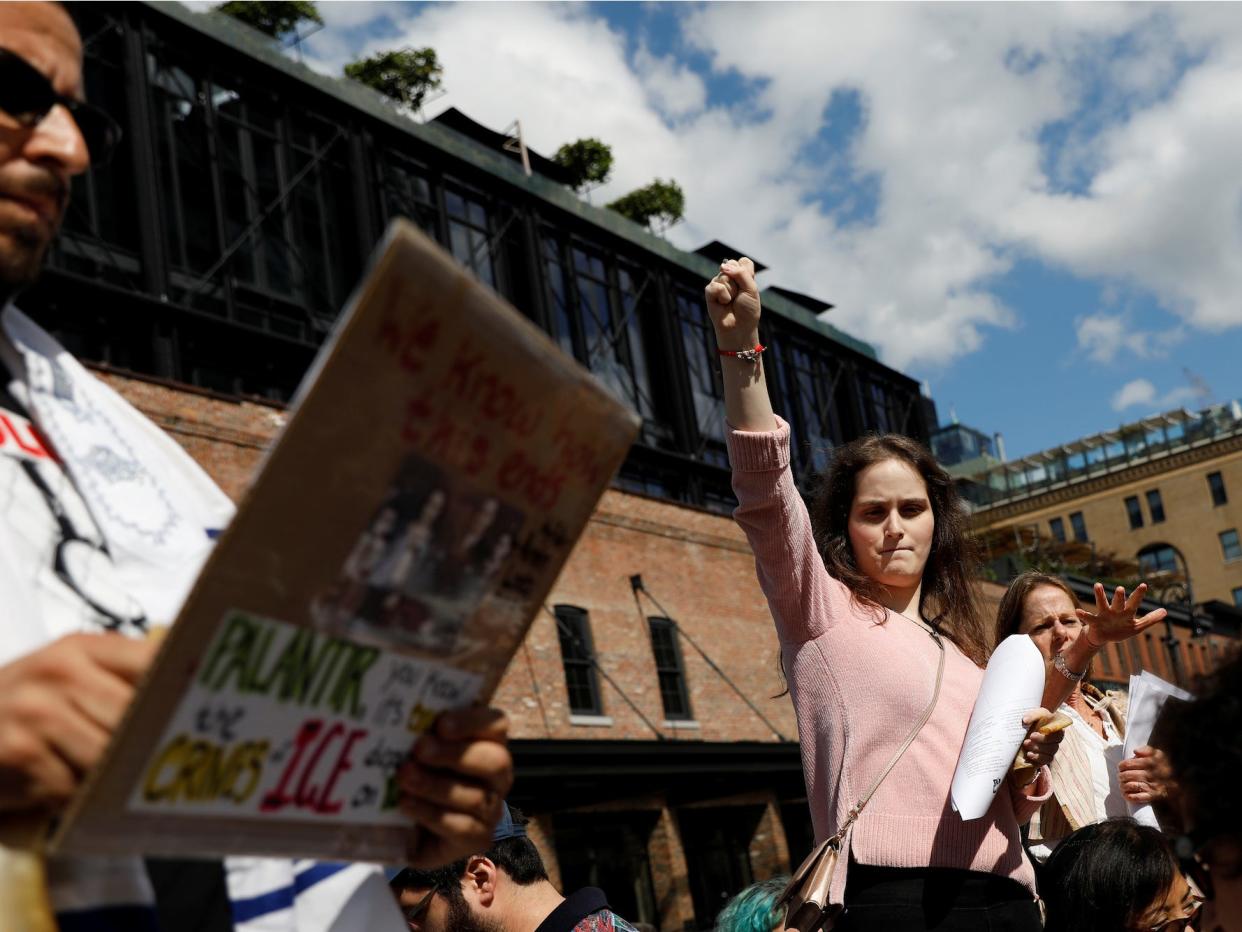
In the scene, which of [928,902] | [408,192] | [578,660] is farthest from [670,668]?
[928,902]

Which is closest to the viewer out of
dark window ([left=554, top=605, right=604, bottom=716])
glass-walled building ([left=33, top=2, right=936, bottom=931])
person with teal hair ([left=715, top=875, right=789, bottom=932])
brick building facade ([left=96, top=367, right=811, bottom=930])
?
person with teal hair ([left=715, top=875, right=789, bottom=932])

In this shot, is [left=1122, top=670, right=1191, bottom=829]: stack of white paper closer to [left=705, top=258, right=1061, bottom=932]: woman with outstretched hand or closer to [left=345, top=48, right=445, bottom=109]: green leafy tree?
[left=705, top=258, right=1061, bottom=932]: woman with outstretched hand

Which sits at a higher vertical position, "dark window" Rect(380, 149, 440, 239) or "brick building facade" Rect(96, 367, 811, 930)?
"dark window" Rect(380, 149, 440, 239)

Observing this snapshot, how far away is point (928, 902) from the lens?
3201 millimetres

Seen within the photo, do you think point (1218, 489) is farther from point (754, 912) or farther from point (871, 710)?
point (871, 710)

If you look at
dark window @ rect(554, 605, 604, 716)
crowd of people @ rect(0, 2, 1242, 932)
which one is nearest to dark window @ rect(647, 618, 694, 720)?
dark window @ rect(554, 605, 604, 716)

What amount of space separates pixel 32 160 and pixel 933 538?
111 inches

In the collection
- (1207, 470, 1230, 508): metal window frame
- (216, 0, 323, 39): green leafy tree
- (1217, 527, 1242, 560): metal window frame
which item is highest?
(1207, 470, 1230, 508): metal window frame

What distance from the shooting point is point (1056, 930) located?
3936 millimetres

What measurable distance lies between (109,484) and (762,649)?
91.1 feet

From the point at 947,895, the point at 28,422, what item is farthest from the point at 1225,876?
the point at 28,422

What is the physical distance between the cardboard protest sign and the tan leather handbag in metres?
1.74

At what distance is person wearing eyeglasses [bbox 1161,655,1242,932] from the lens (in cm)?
213

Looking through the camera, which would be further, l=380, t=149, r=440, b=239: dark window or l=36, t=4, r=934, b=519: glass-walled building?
l=380, t=149, r=440, b=239: dark window
